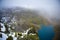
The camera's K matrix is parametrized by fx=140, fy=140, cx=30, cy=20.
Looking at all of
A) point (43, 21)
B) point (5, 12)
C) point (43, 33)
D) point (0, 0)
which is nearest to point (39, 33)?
point (43, 33)

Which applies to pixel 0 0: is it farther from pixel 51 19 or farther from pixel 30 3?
pixel 51 19

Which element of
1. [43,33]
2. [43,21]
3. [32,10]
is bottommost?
[43,33]

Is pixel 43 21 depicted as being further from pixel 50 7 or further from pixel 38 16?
pixel 50 7

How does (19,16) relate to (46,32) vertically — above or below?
above

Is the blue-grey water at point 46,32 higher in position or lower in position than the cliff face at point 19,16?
lower

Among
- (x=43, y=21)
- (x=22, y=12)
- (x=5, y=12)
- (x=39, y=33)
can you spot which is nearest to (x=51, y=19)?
(x=43, y=21)

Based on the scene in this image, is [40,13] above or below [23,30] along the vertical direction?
above
